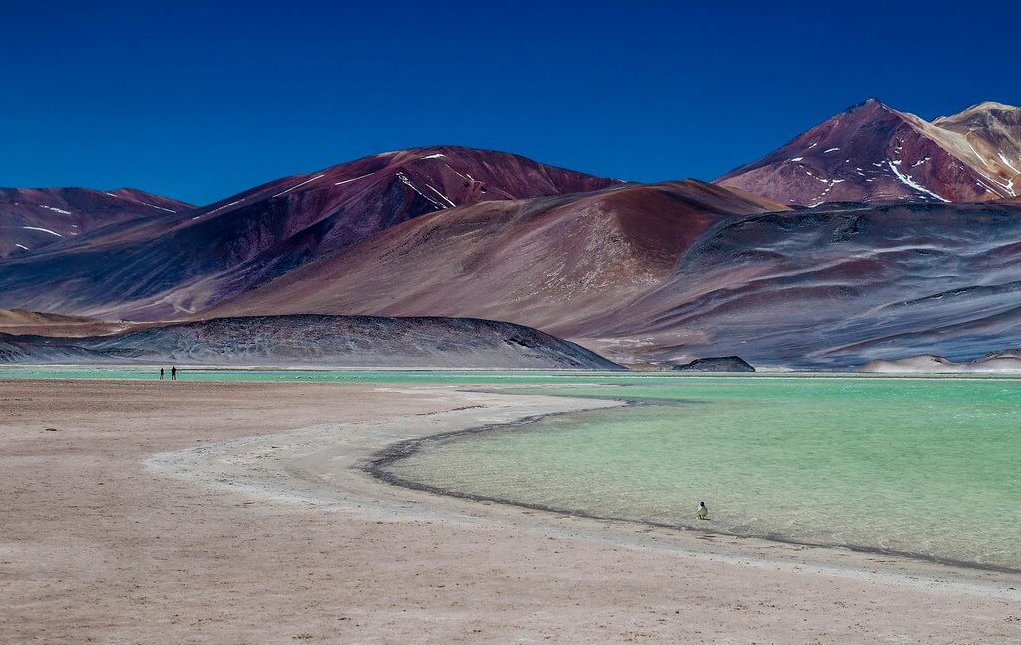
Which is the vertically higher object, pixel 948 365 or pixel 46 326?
pixel 46 326

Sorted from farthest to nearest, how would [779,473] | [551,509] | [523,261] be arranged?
[523,261] < [779,473] < [551,509]

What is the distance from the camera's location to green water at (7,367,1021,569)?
1200cm

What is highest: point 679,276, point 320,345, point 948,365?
point 679,276

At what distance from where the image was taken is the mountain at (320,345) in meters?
78.7

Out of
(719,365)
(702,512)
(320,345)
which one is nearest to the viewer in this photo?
(702,512)

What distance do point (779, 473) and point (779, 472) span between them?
13 cm

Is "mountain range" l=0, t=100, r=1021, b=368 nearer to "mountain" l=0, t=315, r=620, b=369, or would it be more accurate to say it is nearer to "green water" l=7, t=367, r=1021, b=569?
"mountain" l=0, t=315, r=620, b=369

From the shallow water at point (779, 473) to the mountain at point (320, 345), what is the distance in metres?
51.6

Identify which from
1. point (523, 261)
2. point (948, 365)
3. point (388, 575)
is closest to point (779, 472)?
point (388, 575)

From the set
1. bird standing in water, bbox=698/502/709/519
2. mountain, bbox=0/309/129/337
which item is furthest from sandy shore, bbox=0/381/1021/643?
mountain, bbox=0/309/129/337

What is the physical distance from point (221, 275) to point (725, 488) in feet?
610

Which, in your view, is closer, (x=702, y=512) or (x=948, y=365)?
(x=702, y=512)

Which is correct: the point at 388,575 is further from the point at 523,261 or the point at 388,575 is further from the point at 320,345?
the point at 523,261

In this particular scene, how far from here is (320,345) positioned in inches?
3211
